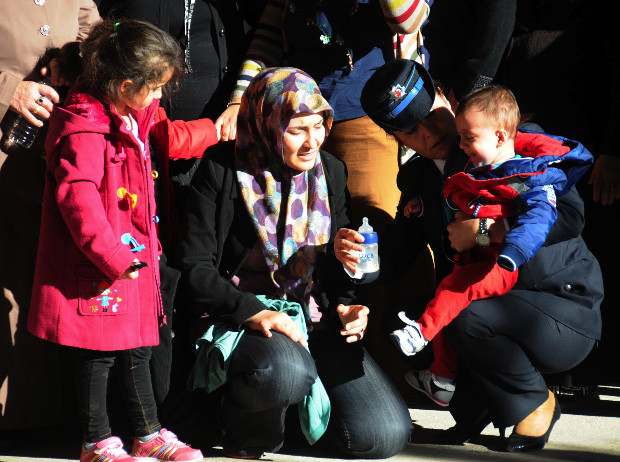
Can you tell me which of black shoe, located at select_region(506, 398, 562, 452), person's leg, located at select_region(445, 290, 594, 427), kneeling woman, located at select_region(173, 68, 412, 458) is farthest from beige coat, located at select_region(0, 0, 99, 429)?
black shoe, located at select_region(506, 398, 562, 452)

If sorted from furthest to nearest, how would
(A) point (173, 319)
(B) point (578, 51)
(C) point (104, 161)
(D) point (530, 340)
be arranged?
(B) point (578, 51) < (A) point (173, 319) < (D) point (530, 340) < (C) point (104, 161)

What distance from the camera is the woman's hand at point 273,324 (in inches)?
130

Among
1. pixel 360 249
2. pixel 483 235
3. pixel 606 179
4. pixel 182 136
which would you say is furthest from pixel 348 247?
pixel 606 179

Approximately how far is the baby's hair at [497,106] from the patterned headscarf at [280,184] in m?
0.56

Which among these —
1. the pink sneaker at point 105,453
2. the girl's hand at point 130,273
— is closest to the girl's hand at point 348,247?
the girl's hand at point 130,273

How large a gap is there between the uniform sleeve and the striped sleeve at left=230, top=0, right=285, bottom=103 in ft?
3.36

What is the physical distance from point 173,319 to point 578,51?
7.09 feet

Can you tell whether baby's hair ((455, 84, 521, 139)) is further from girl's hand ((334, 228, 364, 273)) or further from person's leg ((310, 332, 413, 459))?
person's leg ((310, 332, 413, 459))

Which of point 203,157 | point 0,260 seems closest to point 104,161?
point 203,157

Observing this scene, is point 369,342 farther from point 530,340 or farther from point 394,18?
point 394,18

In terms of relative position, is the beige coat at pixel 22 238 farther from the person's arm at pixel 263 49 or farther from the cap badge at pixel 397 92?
the cap badge at pixel 397 92

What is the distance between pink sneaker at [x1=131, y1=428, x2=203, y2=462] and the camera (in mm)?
3197

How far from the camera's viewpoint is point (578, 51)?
13.1 feet

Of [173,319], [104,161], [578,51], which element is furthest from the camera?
[578,51]
